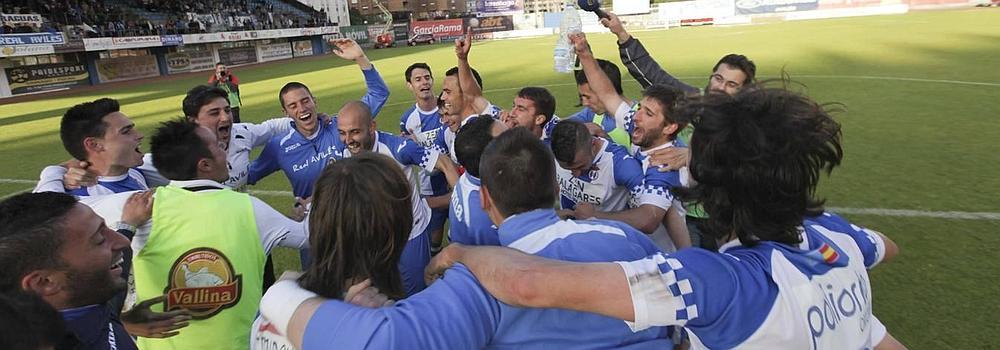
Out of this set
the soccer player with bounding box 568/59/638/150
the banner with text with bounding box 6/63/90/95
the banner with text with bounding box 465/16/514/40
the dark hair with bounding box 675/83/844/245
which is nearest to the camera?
the dark hair with bounding box 675/83/844/245

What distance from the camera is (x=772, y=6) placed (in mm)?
44500

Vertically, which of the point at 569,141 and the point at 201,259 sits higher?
the point at 569,141

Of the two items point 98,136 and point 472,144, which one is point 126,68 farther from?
point 472,144

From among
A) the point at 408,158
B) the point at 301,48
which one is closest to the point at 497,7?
the point at 301,48

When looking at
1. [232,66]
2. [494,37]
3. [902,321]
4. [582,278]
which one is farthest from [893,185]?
[494,37]

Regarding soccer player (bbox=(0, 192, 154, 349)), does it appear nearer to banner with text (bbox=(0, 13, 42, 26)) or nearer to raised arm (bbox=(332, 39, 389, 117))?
raised arm (bbox=(332, 39, 389, 117))

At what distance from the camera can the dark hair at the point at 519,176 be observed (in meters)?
1.89

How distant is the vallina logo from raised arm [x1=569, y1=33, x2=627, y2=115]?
263 cm

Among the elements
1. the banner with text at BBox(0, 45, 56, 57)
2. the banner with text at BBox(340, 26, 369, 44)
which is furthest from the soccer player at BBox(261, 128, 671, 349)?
the banner with text at BBox(340, 26, 369, 44)

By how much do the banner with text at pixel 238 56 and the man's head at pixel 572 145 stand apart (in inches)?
1588

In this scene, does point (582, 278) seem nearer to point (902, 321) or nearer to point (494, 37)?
point (902, 321)

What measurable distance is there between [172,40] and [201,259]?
36198 millimetres

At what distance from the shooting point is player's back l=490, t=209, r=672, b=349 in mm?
1625

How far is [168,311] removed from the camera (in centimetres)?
250
